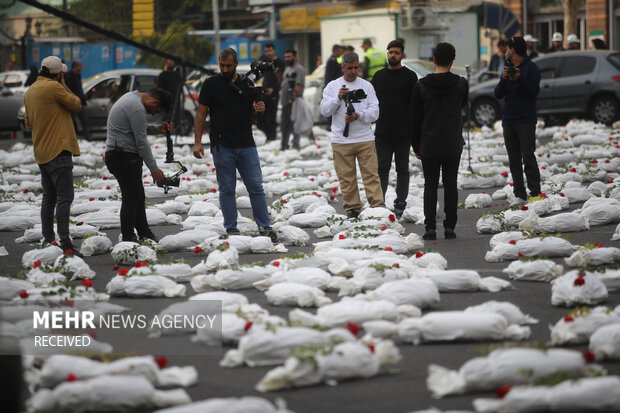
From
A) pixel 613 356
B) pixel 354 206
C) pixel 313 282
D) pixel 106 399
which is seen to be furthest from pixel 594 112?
pixel 106 399

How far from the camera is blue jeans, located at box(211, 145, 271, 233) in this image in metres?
9.85

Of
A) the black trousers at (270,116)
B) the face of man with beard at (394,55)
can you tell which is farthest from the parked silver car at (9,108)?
the face of man with beard at (394,55)

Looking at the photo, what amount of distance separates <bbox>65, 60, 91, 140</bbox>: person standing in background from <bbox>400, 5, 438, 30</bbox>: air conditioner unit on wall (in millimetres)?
13074

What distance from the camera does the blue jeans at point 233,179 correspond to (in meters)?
9.85

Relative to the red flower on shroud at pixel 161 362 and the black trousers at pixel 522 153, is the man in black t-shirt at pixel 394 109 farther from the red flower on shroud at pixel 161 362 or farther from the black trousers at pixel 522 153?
the red flower on shroud at pixel 161 362

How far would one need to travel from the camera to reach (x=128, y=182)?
9500 millimetres

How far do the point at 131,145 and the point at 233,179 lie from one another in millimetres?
1095

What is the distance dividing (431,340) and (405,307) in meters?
0.53

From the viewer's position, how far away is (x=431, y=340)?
588 cm

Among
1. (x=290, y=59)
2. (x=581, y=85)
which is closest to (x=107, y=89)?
(x=290, y=59)

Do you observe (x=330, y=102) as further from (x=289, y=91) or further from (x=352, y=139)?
(x=289, y=91)

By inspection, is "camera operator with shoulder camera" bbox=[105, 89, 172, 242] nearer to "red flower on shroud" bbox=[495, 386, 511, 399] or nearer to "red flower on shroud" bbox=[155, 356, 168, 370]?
"red flower on shroud" bbox=[155, 356, 168, 370]

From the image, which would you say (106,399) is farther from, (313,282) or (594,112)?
(594,112)

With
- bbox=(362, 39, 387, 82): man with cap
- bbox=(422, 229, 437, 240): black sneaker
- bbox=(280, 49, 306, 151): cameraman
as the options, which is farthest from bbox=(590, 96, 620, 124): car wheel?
→ bbox=(422, 229, 437, 240): black sneaker
